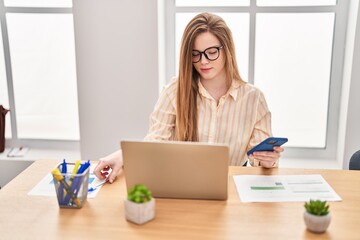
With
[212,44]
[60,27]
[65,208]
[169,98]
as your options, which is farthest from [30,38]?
[65,208]

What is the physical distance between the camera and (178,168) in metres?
1.32

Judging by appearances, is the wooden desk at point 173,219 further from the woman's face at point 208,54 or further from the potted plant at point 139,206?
the woman's face at point 208,54

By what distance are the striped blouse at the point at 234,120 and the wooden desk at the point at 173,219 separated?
512 millimetres

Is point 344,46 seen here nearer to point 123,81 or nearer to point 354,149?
point 354,149

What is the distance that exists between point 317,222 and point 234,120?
0.86 meters

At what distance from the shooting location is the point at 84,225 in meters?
1.24

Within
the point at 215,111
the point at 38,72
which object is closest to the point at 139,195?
the point at 215,111

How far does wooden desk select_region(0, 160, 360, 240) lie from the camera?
1177 mm

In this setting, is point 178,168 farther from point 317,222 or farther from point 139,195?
point 317,222

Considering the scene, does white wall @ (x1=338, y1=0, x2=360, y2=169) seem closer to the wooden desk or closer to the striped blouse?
the striped blouse

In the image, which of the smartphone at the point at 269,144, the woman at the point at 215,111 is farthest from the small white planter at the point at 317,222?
the woman at the point at 215,111

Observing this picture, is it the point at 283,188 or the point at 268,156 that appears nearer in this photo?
the point at 283,188

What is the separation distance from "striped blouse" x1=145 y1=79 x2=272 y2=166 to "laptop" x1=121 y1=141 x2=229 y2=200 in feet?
1.96

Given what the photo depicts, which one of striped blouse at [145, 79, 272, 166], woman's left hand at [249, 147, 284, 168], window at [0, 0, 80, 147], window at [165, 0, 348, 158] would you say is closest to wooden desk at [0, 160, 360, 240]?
woman's left hand at [249, 147, 284, 168]
